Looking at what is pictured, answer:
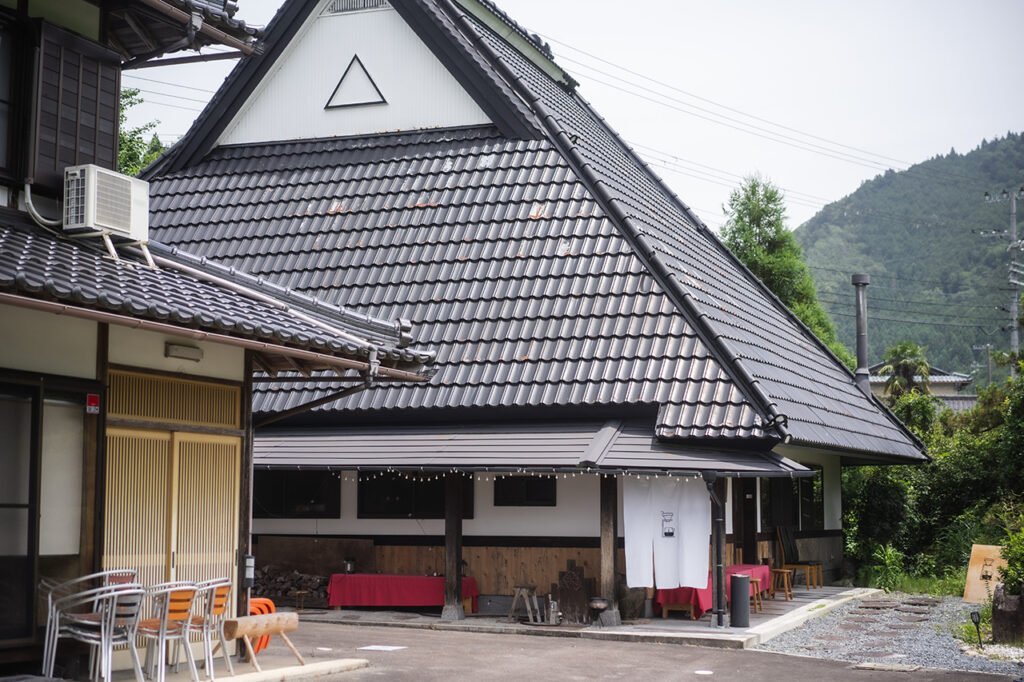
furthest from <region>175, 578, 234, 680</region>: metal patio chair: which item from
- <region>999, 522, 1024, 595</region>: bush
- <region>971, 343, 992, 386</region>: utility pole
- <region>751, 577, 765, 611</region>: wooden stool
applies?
<region>971, 343, 992, 386</region>: utility pole

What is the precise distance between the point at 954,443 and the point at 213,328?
2085 centimetres

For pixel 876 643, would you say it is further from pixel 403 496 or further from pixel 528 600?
pixel 403 496

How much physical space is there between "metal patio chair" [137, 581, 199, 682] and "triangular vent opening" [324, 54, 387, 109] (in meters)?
13.3

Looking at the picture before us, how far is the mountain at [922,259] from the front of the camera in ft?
280

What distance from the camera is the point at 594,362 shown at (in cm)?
1662

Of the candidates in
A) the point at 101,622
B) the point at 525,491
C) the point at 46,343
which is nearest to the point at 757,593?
the point at 525,491

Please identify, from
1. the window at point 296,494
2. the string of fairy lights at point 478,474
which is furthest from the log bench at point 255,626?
the window at point 296,494

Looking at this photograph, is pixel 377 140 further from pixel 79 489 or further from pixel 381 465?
pixel 79 489

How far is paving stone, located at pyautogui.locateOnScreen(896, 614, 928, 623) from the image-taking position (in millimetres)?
16672

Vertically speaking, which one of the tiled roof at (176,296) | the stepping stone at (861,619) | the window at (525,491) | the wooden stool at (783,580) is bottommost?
the stepping stone at (861,619)

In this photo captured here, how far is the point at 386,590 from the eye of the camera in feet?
55.2

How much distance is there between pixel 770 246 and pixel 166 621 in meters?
30.3

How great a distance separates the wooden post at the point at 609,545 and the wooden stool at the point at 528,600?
923 millimetres

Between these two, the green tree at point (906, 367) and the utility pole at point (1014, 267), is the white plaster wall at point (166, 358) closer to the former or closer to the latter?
the green tree at point (906, 367)
